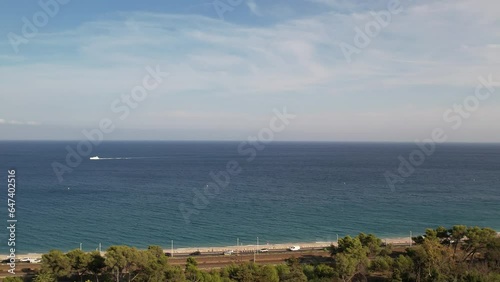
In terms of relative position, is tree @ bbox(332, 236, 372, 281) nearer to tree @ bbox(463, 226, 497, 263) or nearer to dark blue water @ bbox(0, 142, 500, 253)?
tree @ bbox(463, 226, 497, 263)

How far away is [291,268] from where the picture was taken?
739 inches

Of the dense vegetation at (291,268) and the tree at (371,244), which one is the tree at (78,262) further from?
the tree at (371,244)

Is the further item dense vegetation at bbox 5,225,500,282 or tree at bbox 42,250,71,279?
tree at bbox 42,250,71,279

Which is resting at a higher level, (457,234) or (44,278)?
(457,234)

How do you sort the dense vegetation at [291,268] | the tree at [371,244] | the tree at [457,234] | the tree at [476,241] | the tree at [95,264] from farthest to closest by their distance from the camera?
the tree at [457,234] < the tree at [371,244] < the tree at [476,241] < the tree at [95,264] < the dense vegetation at [291,268]

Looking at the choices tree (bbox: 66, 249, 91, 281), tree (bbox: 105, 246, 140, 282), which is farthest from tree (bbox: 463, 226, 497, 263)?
tree (bbox: 66, 249, 91, 281)

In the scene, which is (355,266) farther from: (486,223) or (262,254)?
(486,223)

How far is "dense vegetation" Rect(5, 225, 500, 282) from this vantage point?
17.2 m

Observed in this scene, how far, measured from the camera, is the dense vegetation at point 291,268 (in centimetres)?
1725

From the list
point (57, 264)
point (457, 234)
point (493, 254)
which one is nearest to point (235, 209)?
point (457, 234)

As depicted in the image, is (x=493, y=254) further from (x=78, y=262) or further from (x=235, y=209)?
(x=235, y=209)

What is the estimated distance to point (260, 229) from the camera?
123 feet

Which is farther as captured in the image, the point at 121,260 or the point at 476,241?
the point at 476,241

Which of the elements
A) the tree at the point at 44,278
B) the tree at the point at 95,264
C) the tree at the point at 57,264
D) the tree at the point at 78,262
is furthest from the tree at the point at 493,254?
the tree at the point at 44,278
